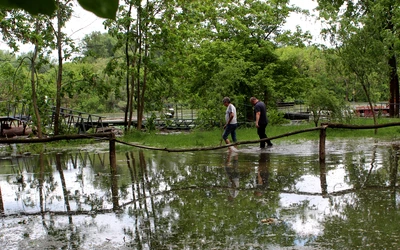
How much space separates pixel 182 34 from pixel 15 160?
919 cm

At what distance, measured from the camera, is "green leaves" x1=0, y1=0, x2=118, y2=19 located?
833 millimetres

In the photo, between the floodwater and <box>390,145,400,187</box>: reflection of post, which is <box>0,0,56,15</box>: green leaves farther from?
<box>390,145,400,187</box>: reflection of post

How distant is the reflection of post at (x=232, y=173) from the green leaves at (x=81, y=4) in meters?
6.95

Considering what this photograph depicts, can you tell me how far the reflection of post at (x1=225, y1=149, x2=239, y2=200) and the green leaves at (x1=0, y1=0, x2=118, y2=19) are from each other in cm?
695

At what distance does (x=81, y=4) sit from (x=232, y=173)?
30.4 feet

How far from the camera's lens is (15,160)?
14.5 metres

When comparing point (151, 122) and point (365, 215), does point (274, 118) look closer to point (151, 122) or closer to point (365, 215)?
point (151, 122)

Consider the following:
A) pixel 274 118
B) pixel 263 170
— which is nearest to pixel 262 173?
pixel 263 170

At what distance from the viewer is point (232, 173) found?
32.8 feet

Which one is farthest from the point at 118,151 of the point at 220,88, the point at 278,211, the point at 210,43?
the point at 210,43

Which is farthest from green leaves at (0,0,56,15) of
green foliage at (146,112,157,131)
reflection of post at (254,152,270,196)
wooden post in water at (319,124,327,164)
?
green foliage at (146,112,157,131)

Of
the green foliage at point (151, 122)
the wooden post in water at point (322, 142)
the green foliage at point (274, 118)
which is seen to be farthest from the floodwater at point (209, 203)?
the green foliage at point (274, 118)

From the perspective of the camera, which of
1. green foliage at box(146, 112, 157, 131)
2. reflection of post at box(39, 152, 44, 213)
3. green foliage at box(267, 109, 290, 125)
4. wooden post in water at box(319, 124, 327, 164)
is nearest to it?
reflection of post at box(39, 152, 44, 213)

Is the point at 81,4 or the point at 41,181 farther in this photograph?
the point at 41,181
